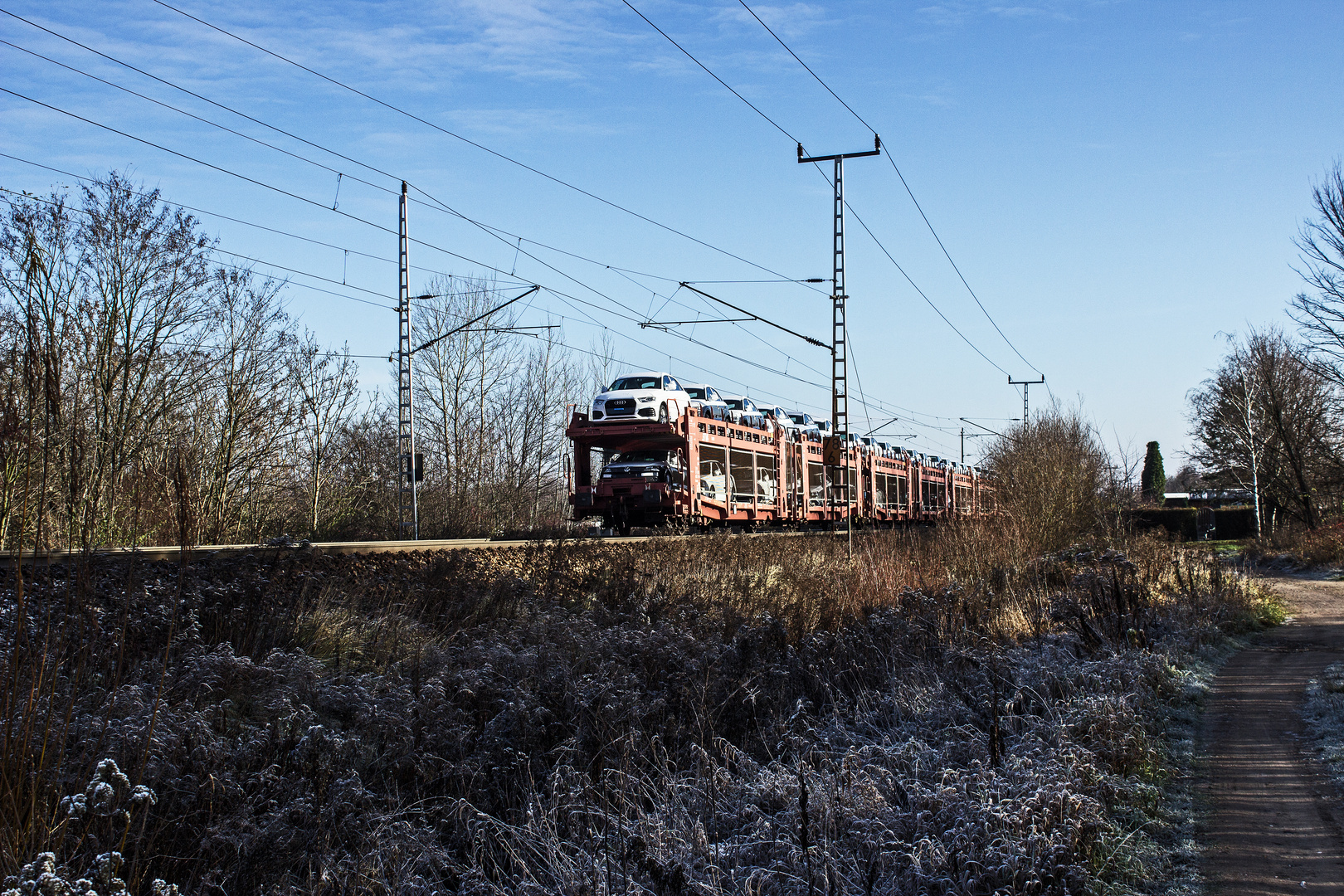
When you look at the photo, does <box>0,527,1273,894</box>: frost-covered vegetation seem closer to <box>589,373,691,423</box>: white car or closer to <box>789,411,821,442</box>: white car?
<box>589,373,691,423</box>: white car

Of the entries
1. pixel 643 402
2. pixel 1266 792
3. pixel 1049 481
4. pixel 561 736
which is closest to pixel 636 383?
pixel 643 402

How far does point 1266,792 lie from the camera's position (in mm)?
6039

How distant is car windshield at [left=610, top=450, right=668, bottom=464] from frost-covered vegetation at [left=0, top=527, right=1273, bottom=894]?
1109 cm

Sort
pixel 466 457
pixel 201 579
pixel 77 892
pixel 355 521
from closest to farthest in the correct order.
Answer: pixel 77 892, pixel 201 579, pixel 355 521, pixel 466 457

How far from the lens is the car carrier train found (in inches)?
890

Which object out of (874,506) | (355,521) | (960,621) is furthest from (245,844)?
(874,506)

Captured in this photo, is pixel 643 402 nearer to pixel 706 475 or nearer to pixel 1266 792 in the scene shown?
pixel 706 475

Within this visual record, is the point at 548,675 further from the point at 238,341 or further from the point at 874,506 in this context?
the point at 874,506

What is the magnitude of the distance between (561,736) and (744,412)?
67.5 feet

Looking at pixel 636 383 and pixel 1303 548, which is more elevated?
pixel 636 383

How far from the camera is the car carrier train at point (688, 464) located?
2259 centimetres

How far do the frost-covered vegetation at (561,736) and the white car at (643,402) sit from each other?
36.5ft

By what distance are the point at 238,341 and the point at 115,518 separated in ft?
24.2

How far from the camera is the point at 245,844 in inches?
185
